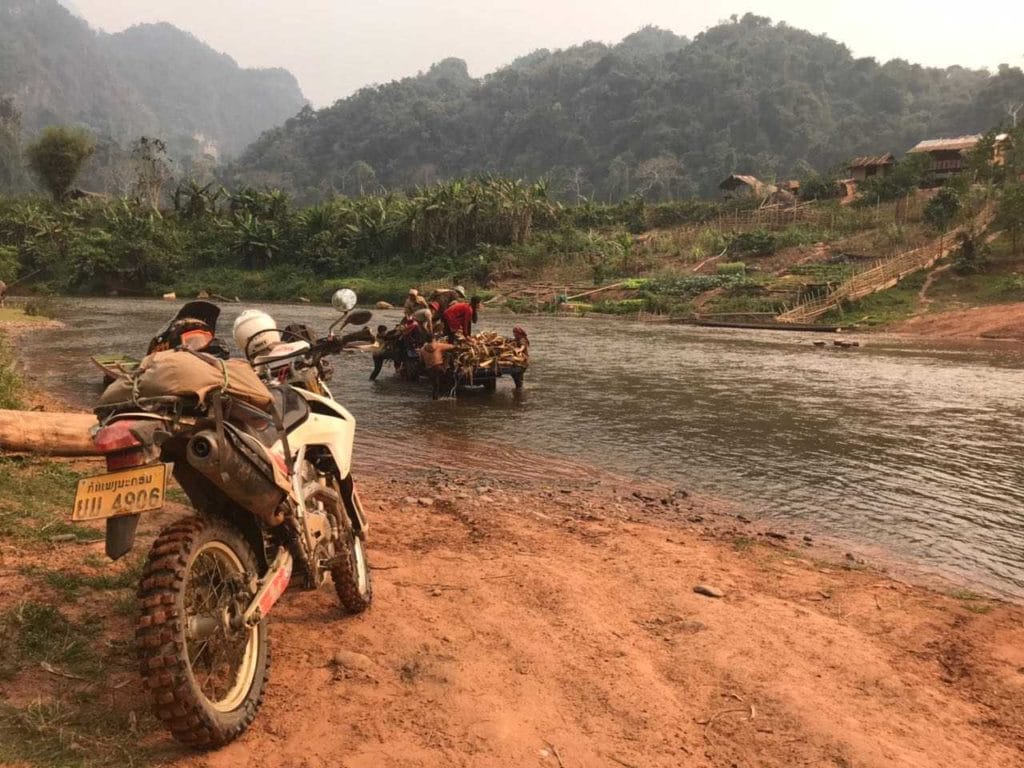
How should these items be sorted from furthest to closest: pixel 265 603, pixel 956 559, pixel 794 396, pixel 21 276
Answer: pixel 21 276 → pixel 794 396 → pixel 956 559 → pixel 265 603

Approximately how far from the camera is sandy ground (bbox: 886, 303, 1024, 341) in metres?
25.1

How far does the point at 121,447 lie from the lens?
277 centimetres

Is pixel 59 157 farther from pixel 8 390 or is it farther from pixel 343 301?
pixel 343 301

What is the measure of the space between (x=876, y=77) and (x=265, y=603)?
435ft

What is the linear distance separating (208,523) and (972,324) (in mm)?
29838

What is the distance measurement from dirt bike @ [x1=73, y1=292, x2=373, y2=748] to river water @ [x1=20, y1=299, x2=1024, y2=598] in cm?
514

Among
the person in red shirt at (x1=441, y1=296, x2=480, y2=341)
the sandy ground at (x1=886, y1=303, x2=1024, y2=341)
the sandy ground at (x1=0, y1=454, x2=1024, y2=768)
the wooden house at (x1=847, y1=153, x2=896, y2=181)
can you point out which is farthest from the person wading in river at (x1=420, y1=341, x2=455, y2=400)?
the wooden house at (x1=847, y1=153, x2=896, y2=181)

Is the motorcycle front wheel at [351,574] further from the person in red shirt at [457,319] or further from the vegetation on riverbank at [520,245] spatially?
the vegetation on riverbank at [520,245]

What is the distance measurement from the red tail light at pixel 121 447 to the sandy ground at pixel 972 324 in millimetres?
28148

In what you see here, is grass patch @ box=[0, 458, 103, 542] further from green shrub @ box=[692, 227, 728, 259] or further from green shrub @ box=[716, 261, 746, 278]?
green shrub @ box=[692, 227, 728, 259]

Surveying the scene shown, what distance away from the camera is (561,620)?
4375 mm

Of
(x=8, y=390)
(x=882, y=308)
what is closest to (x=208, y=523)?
(x=8, y=390)

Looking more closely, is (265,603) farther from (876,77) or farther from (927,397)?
(876,77)

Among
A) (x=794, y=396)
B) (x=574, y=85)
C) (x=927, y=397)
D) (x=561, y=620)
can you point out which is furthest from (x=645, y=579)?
(x=574, y=85)
